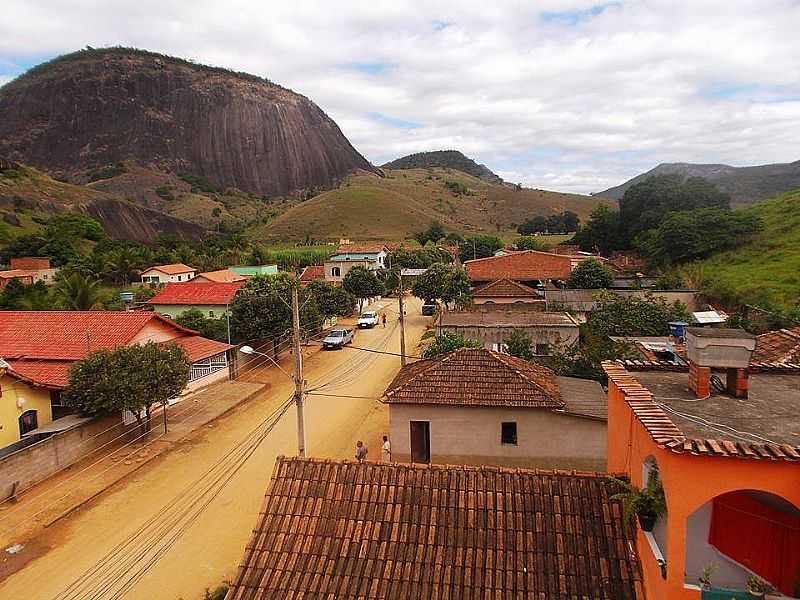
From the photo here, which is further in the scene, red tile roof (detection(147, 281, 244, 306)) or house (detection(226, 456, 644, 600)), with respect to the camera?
red tile roof (detection(147, 281, 244, 306))

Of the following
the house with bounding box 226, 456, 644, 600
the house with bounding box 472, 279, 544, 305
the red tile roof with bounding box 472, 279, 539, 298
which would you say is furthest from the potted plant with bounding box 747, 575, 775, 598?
the red tile roof with bounding box 472, 279, 539, 298

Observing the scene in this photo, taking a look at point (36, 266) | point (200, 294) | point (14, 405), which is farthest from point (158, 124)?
point (14, 405)

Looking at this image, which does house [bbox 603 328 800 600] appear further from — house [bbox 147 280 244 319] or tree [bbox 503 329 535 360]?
house [bbox 147 280 244 319]

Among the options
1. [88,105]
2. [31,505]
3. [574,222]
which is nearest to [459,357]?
[31,505]

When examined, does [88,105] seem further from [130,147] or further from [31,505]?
[31,505]

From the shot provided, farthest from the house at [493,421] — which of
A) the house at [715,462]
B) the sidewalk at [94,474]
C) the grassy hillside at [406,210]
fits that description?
the grassy hillside at [406,210]

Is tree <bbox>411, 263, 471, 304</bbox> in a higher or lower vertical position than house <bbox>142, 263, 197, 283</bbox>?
lower

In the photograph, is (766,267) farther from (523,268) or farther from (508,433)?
(508,433)

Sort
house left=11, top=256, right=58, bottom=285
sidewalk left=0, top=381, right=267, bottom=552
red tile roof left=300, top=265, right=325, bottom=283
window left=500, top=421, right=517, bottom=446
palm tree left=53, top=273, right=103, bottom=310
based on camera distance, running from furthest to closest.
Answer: red tile roof left=300, top=265, right=325, bottom=283
house left=11, top=256, right=58, bottom=285
palm tree left=53, top=273, right=103, bottom=310
window left=500, top=421, right=517, bottom=446
sidewalk left=0, top=381, right=267, bottom=552
